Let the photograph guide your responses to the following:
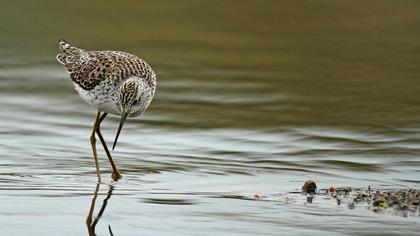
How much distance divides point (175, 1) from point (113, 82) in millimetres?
8115

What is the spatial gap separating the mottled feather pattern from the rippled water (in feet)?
2.96

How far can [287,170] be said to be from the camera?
41.1 ft

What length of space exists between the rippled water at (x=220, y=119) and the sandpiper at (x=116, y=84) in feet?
2.18

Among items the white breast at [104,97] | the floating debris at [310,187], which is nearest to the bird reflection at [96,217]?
the white breast at [104,97]

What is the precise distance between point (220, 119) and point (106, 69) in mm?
3173

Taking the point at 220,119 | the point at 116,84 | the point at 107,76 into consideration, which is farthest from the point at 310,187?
the point at 220,119

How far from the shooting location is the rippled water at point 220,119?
10250mm

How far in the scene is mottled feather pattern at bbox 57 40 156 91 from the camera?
12344 millimetres

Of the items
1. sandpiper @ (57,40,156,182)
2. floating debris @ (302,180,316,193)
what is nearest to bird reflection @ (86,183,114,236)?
sandpiper @ (57,40,156,182)

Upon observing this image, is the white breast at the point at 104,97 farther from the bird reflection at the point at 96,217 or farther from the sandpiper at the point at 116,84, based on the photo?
the bird reflection at the point at 96,217

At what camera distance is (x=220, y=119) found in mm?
15398

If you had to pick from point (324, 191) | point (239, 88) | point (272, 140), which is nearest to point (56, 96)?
point (239, 88)

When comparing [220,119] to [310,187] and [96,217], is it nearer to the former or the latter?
[310,187]

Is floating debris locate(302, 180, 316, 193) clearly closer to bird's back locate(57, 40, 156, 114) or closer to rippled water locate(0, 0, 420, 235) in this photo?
rippled water locate(0, 0, 420, 235)
